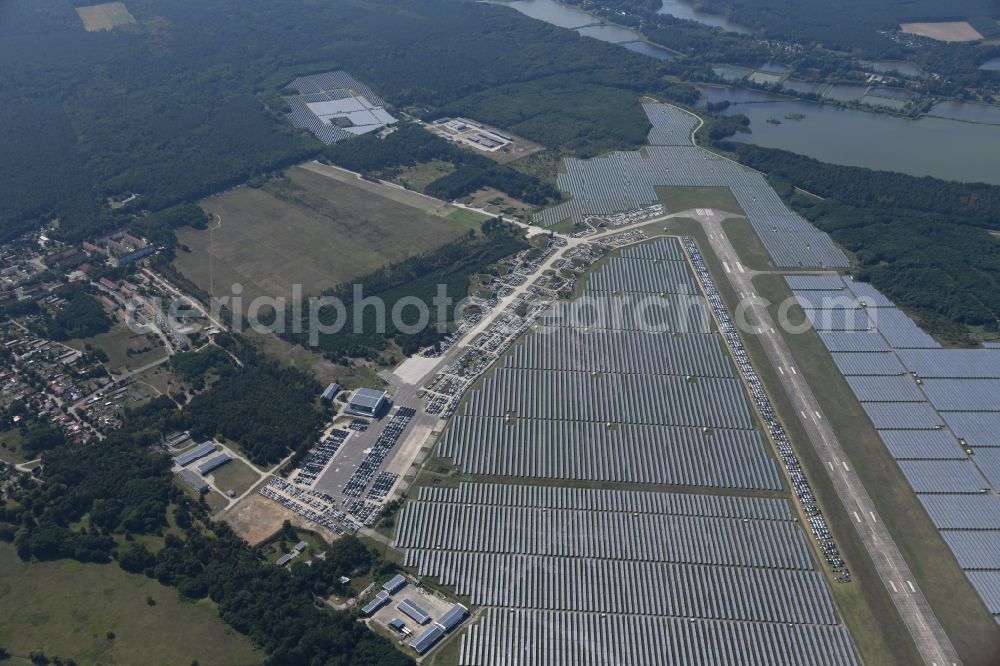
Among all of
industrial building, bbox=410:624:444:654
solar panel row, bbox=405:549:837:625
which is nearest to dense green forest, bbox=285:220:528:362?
solar panel row, bbox=405:549:837:625

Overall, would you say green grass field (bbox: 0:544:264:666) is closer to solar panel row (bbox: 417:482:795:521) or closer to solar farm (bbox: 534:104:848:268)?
solar panel row (bbox: 417:482:795:521)

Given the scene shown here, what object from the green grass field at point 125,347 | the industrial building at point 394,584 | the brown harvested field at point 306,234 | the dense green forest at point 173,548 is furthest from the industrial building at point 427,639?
the brown harvested field at point 306,234

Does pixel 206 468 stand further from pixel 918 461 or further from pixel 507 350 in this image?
pixel 918 461

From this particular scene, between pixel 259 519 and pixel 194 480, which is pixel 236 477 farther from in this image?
pixel 259 519

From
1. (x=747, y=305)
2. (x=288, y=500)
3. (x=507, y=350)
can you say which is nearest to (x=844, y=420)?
(x=747, y=305)

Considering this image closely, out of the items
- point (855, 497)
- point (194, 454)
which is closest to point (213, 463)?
point (194, 454)
